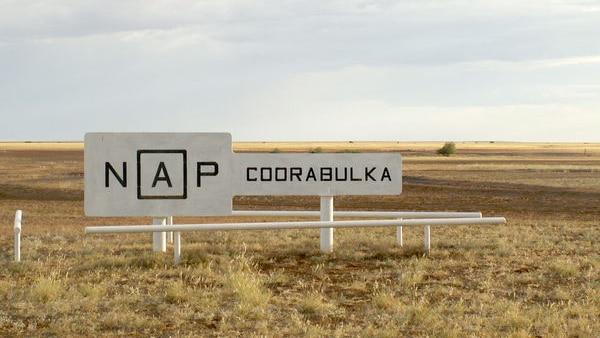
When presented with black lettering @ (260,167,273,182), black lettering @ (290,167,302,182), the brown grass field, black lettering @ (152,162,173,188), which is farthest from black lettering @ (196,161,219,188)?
black lettering @ (290,167,302,182)

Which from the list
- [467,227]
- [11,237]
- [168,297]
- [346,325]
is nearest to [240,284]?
[168,297]

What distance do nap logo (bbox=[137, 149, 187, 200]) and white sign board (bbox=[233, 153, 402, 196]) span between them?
133cm

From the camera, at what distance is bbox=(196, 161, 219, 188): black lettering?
11391mm

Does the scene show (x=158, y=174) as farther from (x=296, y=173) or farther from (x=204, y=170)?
(x=296, y=173)

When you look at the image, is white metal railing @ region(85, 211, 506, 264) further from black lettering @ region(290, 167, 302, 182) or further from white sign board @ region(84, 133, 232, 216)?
black lettering @ region(290, 167, 302, 182)

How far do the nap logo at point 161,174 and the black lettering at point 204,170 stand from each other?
201 mm

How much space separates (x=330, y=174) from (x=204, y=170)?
2273mm

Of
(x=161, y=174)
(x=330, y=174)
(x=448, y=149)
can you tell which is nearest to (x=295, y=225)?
(x=330, y=174)

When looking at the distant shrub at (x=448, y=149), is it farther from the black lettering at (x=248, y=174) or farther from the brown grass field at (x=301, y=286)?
the black lettering at (x=248, y=174)

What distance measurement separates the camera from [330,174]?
12469mm

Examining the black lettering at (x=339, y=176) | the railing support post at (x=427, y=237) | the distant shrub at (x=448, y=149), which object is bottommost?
the railing support post at (x=427, y=237)

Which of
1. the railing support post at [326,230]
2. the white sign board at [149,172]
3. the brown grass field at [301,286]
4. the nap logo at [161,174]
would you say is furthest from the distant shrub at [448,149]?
the nap logo at [161,174]

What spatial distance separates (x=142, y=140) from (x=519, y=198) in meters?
22.1

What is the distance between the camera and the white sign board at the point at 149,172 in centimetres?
1127
